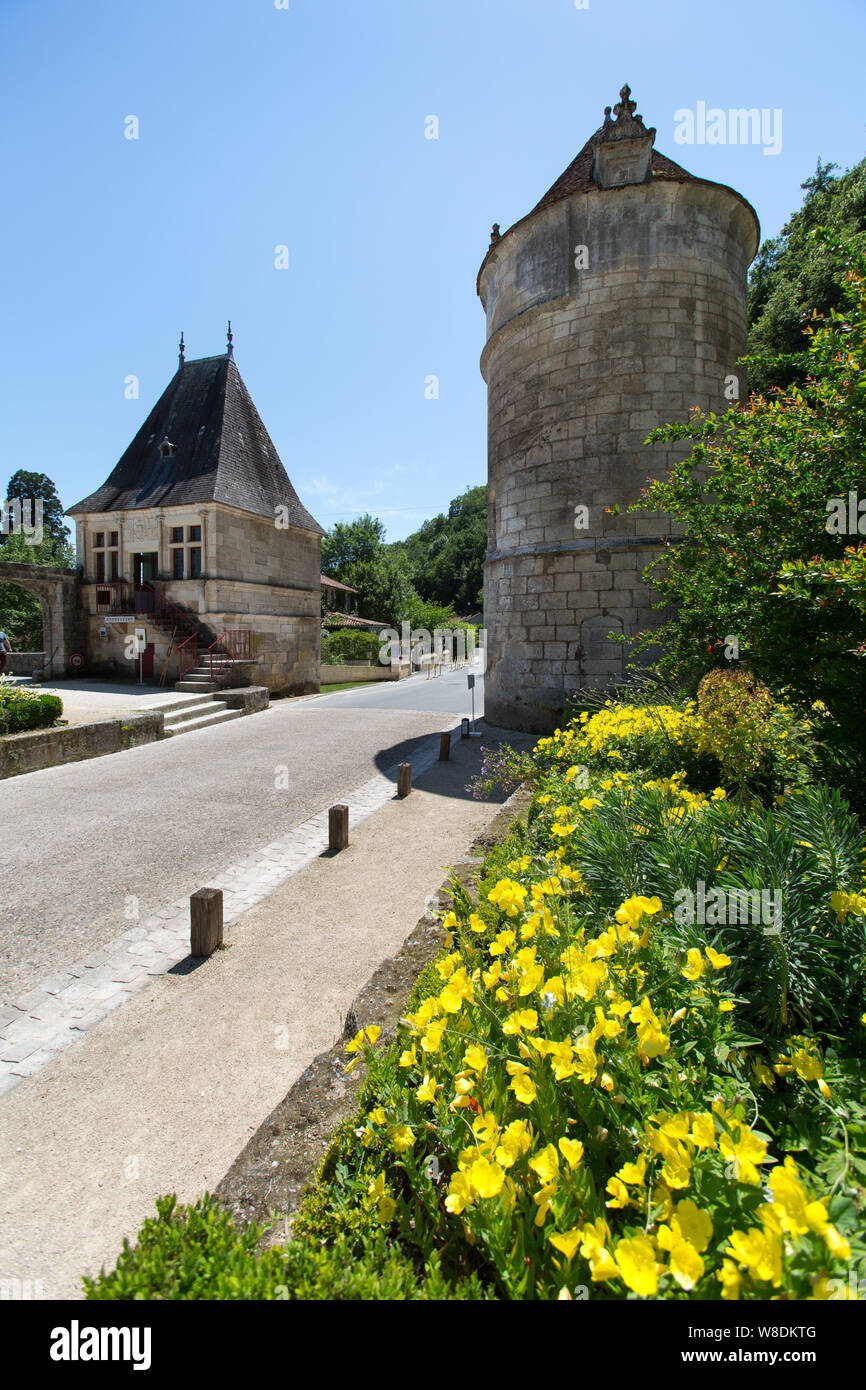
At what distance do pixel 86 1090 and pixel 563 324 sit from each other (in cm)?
1131

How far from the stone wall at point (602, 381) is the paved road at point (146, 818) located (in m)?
3.79

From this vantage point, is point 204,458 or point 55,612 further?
point 204,458

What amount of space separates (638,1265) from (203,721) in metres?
13.6

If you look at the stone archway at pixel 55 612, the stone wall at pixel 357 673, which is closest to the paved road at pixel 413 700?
the stone archway at pixel 55 612

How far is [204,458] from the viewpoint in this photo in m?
19.7

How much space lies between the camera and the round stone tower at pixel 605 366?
9531 mm

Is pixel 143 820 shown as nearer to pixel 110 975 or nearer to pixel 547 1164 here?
pixel 110 975

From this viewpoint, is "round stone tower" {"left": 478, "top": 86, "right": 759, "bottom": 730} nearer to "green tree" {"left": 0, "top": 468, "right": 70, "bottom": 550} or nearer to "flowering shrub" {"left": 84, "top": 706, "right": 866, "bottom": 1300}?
"flowering shrub" {"left": 84, "top": 706, "right": 866, "bottom": 1300}

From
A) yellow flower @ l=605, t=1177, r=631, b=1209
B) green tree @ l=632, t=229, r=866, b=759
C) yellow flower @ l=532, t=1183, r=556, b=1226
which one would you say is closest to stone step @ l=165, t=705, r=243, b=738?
green tree @ l=632, t=229, r=866, b=759

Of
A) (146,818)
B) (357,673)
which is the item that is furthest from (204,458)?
(146,818)

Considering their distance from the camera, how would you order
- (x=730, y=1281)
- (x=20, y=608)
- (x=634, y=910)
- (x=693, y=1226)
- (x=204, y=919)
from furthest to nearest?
(x=20, y=608)
(x=204, y=919)
(x=634, y=910)
(x=693, y=1226)
(x=730, y=1281)

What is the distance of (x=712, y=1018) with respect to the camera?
160cm

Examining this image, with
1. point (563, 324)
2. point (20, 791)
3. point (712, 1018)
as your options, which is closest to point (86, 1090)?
point (712, 1018)

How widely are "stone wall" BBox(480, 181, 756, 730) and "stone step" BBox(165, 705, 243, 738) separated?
23.2 ft
